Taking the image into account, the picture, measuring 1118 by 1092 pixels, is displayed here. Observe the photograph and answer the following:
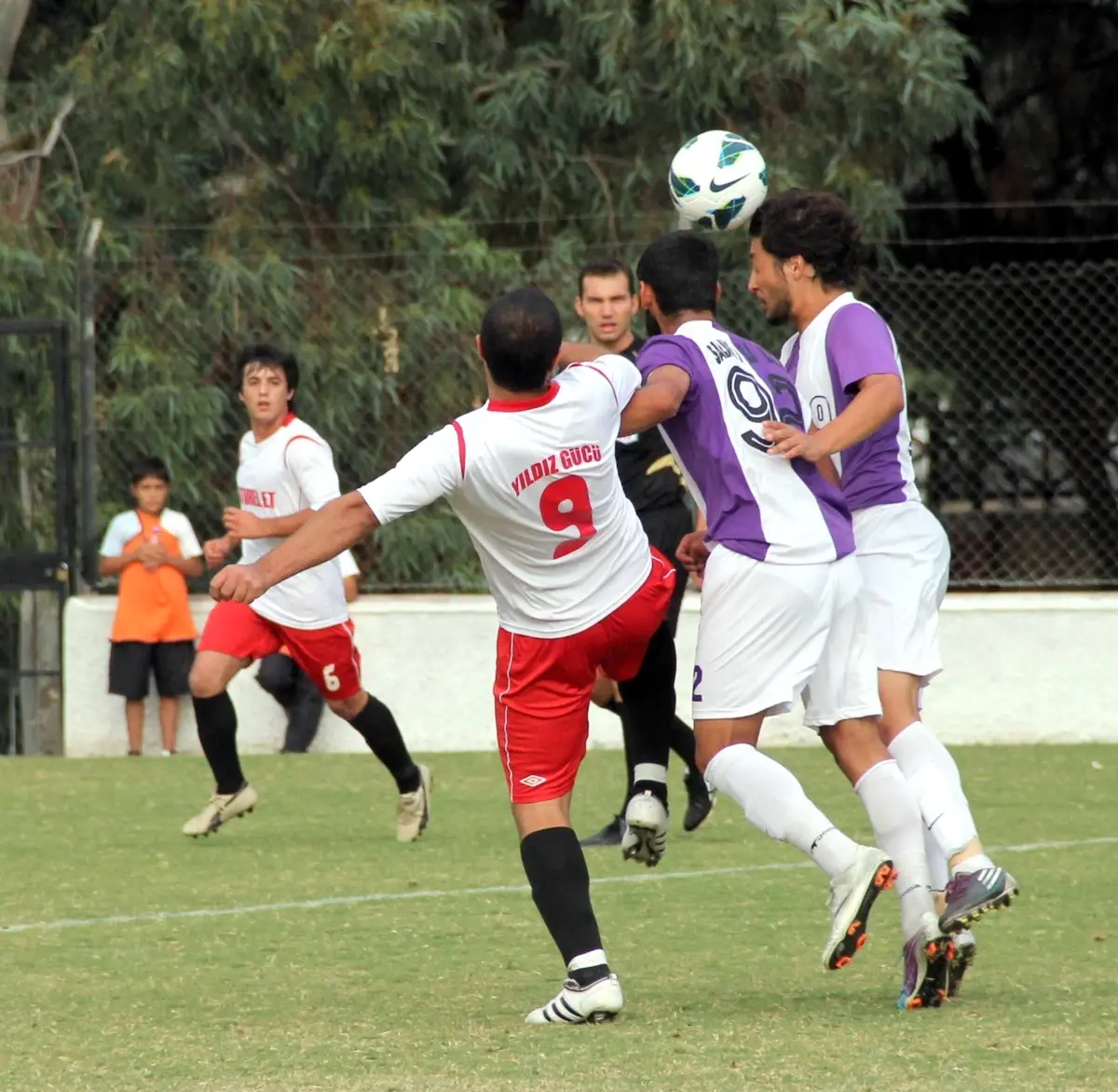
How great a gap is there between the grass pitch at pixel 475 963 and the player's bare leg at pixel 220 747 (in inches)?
5.1

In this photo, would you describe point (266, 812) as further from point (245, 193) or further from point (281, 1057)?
point (245, 193)

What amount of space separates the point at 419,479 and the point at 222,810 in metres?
4.11

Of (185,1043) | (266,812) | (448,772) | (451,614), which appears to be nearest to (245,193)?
(451,614)

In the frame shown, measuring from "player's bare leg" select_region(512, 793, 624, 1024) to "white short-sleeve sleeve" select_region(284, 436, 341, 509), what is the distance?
3.59 meters

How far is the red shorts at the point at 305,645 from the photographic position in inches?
356

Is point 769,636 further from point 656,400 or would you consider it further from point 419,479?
point 419,479

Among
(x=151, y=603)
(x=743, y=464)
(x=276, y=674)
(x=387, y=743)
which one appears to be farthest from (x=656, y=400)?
(x=151, y=603)

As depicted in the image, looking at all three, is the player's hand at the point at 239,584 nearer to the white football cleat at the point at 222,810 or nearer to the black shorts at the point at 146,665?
the white football cleat at the point at 222,810

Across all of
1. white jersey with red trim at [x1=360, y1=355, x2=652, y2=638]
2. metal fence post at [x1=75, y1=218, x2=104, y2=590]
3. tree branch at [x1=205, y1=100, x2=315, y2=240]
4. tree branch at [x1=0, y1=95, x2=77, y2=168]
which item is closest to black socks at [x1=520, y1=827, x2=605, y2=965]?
white jersey with red trim at [x1=360, y1=355, x2=652, y2=638]

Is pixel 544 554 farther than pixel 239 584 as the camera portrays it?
Yes

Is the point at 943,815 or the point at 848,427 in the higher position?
the point at 848,427

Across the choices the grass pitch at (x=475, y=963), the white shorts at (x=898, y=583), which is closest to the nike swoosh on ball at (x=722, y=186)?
the white shorts at (x=898, y=583)

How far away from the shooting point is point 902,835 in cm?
574

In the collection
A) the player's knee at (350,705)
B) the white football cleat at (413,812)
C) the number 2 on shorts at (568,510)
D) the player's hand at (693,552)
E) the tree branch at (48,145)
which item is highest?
the tree branch at (48,145)
